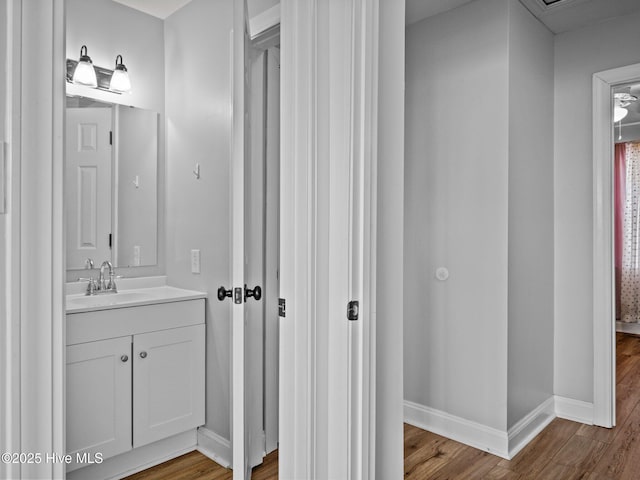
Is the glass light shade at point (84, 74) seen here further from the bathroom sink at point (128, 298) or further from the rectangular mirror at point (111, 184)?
the bathroom sink at point (128, 298)

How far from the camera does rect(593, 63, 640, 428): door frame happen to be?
279 cm

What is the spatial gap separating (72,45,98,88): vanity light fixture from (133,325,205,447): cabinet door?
1.26 metres

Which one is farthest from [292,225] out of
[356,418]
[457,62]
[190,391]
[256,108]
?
[457,62]

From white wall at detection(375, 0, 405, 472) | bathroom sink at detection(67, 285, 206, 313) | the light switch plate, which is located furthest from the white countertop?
white wall at detection(375, 0, 405, 472)

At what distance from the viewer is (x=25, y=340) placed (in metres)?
0.76

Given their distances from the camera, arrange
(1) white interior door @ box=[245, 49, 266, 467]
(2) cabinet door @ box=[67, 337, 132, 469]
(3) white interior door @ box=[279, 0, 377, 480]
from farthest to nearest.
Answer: (1) white interior door @ box=[245, 49, 266, 467], (2) cabinet door @ box=[67, 337, 132, 469], (3) white interior door @ box=[279, 0, 377, 480]

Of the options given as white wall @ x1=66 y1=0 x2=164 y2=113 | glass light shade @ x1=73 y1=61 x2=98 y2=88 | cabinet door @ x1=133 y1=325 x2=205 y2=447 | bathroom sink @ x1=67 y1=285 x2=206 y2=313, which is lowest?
cabinet door @ x1=133 y1=325 x2=205 y2=447

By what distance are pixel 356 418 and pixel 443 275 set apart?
1.44m

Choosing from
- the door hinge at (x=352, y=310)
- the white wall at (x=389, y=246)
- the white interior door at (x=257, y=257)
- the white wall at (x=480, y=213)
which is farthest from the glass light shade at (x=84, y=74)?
the white wall at (x=480, y=213)

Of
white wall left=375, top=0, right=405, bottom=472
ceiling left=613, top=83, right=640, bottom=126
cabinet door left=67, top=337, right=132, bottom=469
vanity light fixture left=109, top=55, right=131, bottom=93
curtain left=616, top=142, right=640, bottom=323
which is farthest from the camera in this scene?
curtain left=616, top=142, right=640, bottom=323

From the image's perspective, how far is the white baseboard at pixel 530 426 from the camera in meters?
2.49

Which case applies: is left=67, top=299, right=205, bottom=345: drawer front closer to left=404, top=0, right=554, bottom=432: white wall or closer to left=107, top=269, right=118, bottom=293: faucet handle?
left=107, top=269, right=118, bottom=293: faucet handle

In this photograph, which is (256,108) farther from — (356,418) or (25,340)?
(25,340)

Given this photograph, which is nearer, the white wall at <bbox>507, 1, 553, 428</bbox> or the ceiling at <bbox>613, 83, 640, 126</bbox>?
the white wall at <bbox>507, 1, 553, 428</bbox>
